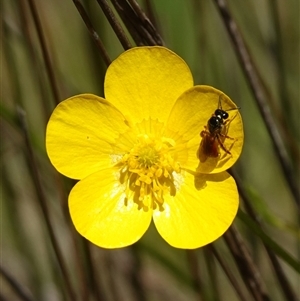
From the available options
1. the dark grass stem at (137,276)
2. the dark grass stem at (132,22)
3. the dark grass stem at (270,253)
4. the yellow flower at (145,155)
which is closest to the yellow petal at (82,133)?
the yellow flower at (145,155)

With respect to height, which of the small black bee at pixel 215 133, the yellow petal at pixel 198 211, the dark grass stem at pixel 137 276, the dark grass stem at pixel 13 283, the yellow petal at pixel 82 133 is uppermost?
the yellow petal at pixel 82 133

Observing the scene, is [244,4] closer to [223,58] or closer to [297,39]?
[223,58]

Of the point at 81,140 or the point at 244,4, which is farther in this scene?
the point at 244,4

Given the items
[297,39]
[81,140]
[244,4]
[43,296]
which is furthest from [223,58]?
[81,140]

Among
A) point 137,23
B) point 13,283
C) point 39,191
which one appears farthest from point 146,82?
point 13,283

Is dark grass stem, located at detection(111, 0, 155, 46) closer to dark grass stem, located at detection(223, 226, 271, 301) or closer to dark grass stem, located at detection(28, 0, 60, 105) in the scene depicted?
dark grass stem, located at detection(28, 0, 60, 105)

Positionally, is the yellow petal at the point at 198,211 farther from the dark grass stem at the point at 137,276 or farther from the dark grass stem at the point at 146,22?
the dark grass stem at the point at 137,276
